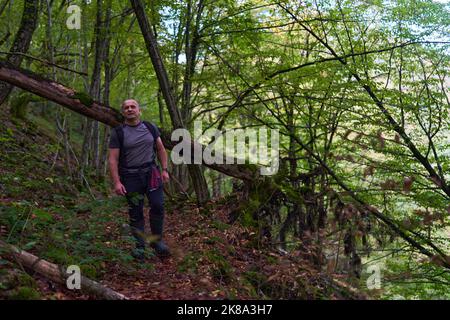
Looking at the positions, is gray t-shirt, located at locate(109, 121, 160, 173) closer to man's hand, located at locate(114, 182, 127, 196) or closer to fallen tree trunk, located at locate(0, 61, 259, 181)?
man's hand, located at locate(114, 182, 127, 196)

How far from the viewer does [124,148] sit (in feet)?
16.9

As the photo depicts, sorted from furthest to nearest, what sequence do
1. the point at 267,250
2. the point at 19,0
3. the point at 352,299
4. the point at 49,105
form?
the point at 49,105
the point at 19,0
the point at 267,250
the point at 352,299

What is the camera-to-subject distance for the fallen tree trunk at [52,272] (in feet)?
12.2

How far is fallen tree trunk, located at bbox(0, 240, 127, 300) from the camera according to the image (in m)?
3.73

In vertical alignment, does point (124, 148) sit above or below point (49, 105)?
below

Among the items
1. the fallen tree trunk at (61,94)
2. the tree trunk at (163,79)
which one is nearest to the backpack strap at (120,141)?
the fallen tree trunk at (61,94)

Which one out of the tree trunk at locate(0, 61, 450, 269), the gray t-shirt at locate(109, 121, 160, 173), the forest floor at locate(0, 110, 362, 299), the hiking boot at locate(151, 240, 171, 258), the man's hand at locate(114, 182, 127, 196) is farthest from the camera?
the tree trunk at locate(0, 61, 450, 269)

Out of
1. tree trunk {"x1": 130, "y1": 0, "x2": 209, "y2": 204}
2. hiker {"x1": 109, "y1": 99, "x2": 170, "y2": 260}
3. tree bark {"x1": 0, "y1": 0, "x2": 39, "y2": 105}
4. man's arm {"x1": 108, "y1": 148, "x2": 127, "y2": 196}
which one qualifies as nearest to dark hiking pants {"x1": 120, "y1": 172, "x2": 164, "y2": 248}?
hiker {"x1": 109, "y1": 99, "x2": 170, "y2": 260}

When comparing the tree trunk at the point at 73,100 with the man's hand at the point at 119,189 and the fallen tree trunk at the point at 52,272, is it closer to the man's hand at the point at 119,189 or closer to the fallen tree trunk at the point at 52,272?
the man's hand at the point at 119,189

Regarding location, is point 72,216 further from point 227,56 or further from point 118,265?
point 227,56

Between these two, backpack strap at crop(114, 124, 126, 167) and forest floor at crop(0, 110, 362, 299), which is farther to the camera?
backpack strap at crop(114, 124, 126, 167)
